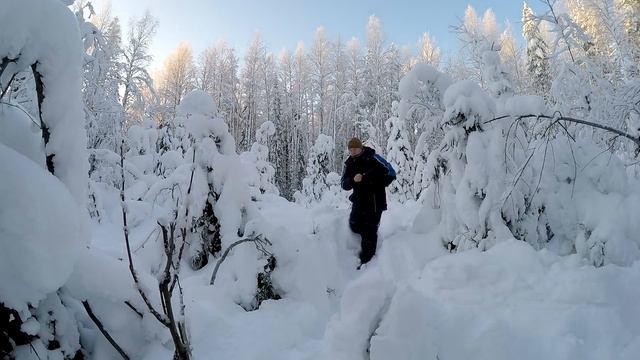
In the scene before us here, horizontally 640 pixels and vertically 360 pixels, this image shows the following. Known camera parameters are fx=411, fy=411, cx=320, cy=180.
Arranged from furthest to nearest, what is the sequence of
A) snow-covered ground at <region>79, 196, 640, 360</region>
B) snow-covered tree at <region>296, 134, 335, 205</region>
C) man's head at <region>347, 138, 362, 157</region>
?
snow-covered tree at <region>296, 134, 335, 205</region>, man's head at <region>347, 138, 362, 157</region>, snow-covered ground at <region>79, 196, 640, 360</region>

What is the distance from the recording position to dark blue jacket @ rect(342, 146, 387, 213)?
534 cm

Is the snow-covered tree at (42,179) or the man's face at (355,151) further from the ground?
the man's face at (355,151)

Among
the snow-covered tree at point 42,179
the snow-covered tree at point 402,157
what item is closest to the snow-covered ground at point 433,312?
the snow-covered tree at point 42,179

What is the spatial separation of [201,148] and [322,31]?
2870 centimetres

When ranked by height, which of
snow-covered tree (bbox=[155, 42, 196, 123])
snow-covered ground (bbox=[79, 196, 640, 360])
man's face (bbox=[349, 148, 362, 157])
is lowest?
snow-covered ground (bbox=[79, 196, 640, 360])

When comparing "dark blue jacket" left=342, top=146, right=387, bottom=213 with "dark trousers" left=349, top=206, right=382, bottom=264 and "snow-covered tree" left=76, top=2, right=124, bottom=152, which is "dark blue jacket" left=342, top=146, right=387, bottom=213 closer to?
"dark trousers" left=349, top=206, right=382, bottom=264

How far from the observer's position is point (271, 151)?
95.0ft

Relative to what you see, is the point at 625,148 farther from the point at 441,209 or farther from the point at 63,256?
the point at 63,256

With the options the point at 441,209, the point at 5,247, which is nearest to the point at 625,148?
the point at 441,209

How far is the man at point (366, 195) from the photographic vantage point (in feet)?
17.3

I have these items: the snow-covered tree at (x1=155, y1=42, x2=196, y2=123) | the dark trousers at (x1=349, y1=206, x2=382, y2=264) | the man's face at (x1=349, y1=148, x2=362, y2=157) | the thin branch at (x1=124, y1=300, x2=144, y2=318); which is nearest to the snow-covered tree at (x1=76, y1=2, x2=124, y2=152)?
the man's face at (x1=349, y1=148, x2=362, y2=157)

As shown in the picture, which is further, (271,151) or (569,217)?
(271,151)

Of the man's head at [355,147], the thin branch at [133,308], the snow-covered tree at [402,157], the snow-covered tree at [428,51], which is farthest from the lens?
the snow-covered tree at [428,51]

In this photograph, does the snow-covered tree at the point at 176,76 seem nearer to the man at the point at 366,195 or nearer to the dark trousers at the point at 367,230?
the man at the point at 366,195
